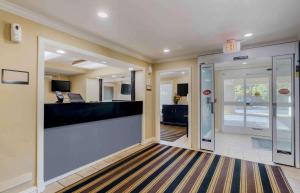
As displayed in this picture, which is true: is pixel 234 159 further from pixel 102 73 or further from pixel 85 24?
pixel 102 73

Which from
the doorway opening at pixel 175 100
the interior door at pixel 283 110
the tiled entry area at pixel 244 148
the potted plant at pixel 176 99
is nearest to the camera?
the interior door at pixel 283 110

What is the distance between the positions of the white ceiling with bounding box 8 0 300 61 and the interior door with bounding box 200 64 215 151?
0.90m

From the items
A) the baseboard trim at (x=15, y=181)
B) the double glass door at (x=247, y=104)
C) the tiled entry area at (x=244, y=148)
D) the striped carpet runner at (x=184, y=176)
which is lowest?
the striped carpet runner at (x=184, y=176)

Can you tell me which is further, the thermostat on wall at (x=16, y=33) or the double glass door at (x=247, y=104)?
the double glass door at (x=247, y=104)

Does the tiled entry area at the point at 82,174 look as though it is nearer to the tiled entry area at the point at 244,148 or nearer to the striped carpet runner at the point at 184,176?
the striped carpet runner at the point at 184,176

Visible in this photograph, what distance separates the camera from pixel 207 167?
3.02m

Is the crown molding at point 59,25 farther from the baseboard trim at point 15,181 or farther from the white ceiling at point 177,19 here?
the baseboard trim at point 15,181

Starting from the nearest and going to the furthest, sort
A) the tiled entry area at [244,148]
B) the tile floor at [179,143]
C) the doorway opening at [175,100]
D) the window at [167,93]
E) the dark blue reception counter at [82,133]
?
the dark blue reception counter at [82,133] < the tiled entry area at [244,148] < the tile floor at [179,143] < the doorway opening at [175,100] < the window at [167,93]

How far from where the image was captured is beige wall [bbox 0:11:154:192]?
194cm

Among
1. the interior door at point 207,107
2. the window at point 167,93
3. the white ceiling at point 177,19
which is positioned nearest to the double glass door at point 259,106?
the interior door at point 207,107

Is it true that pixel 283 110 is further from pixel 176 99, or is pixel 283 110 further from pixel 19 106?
pixel 176 99

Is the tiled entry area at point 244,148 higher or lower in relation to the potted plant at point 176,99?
lower

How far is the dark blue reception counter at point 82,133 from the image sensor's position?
247 cm

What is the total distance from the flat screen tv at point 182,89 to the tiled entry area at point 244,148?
2567 mm
